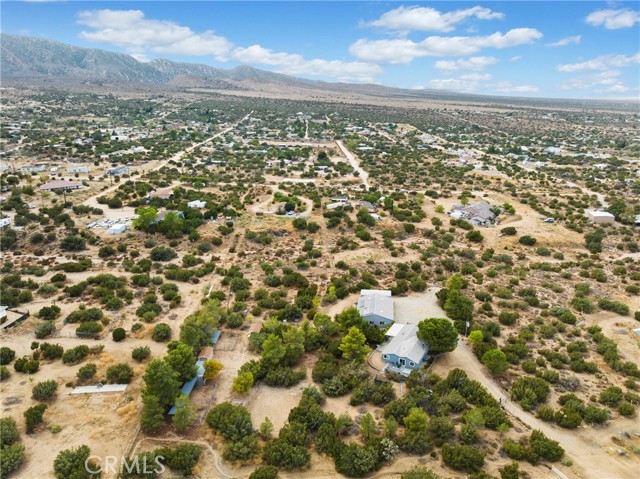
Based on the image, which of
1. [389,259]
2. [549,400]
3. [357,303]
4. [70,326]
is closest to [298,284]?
[357,303]

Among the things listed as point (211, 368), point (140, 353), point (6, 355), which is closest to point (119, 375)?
point (140, 353)

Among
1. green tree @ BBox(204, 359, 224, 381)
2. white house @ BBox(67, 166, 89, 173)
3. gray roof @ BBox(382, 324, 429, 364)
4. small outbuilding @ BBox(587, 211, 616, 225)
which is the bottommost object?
green tree @ BBox(204, 359, 224, 381)

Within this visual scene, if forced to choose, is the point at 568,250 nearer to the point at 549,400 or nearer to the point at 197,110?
the point at 549,400

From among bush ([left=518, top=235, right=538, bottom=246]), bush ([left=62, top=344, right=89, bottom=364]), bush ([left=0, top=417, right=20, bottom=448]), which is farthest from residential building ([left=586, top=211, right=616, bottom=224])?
bush ([left=0, top=417, right=20, bottom=448])

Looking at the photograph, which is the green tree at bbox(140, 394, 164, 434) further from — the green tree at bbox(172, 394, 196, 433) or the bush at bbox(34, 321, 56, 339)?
the bush at bbox(34, 321, 56, 339)

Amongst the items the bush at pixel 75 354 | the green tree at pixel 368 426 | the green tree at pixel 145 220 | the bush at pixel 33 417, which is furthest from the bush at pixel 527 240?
the bush at pixel 33 417
